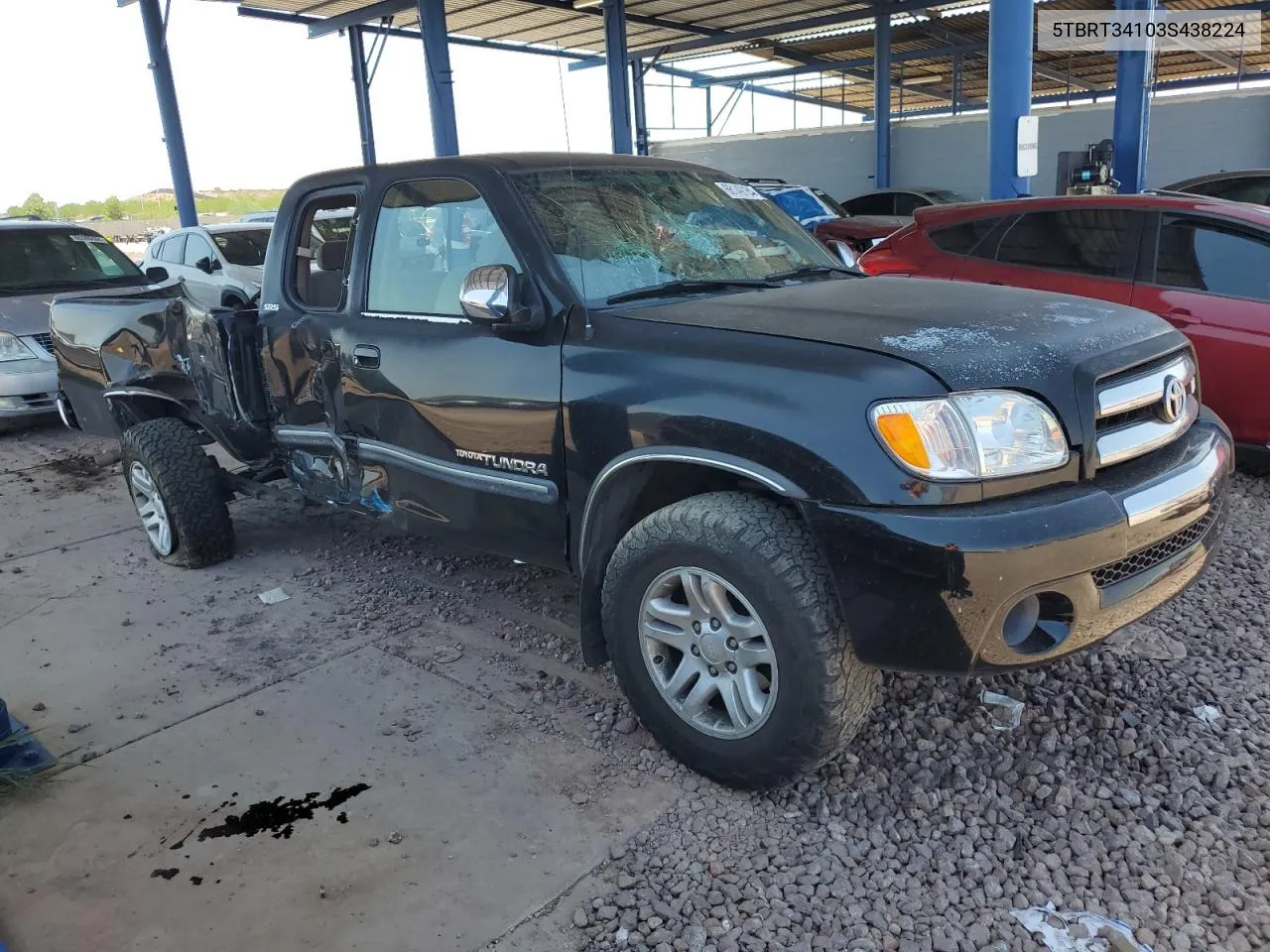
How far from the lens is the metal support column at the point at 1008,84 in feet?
26.5

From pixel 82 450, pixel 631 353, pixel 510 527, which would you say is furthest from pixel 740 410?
pixel 82 450

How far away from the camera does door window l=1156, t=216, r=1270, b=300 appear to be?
5219 mm

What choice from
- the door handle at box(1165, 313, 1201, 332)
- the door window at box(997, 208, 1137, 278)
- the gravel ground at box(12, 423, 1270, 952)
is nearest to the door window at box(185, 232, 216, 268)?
the door window at box(997, 208, 1137, 278)

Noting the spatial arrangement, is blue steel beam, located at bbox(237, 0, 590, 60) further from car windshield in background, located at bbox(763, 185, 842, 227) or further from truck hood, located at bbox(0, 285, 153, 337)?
truck hood, located at bbox(0, 285, 153, 337)

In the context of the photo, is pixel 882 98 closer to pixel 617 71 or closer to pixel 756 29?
pixel 756 29

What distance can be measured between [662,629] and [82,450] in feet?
22.1

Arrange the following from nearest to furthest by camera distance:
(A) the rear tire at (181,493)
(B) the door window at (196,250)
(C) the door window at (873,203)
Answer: (A) the rear tire at (181,493) < (B) the door window at (196,250) < (C) the door window at (873,203)

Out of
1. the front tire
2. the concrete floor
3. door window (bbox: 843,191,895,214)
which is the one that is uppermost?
door window (bbox: 843,191,895,214)

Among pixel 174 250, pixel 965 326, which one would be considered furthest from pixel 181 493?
pixel 174 250

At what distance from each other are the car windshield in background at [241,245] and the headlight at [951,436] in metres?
9.98

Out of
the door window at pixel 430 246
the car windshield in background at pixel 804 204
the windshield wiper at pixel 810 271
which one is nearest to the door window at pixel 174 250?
the car windshield in background at pixel 804 204

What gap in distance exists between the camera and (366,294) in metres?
3.73

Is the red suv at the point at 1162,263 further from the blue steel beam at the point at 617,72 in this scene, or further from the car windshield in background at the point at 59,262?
the blue steel beam at the point at 617,72

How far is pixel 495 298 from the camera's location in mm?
2975
